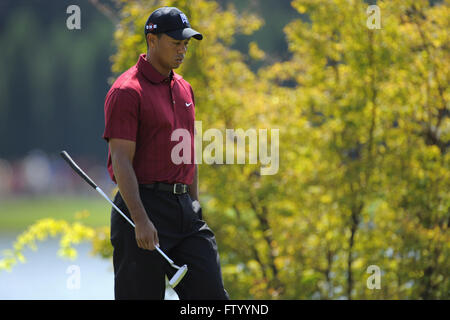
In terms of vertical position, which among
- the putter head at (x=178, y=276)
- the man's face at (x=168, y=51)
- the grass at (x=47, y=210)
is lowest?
the grass at (x=47, y=210)

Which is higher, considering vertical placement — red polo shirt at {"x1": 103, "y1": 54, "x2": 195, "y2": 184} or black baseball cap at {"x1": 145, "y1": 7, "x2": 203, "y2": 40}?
black baseball cap at {"x1": 145, "y1": 7, "x2": 203, "y2": 40}

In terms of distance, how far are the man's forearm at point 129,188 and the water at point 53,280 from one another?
4597mm

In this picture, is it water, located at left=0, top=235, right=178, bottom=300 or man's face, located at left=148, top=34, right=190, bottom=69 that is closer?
man's face, located at left=148, top=34, right=190, bottom=69

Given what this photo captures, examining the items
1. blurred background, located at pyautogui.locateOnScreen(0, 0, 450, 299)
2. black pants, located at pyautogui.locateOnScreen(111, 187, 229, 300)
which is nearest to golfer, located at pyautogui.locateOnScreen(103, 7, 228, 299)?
black pants, located at pyautogui.locateOnScreen(111, 187, 229, 300)

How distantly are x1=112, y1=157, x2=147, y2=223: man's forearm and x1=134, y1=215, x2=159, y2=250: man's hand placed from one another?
2cm

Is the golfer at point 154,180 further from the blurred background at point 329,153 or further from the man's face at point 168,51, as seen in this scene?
the blurred background at point 329,153

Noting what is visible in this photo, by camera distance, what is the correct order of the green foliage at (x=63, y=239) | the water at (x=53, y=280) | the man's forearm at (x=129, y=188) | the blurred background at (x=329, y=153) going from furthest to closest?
the water at (x=53, y=280) → the green foliage at (x=63, y=239) → the blurred background at (x=329, y=153) → the man's forearm at (x=129, y=188)

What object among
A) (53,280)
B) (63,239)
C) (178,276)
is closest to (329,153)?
→ (63,239)

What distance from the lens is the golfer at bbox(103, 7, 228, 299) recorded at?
3.35 meters

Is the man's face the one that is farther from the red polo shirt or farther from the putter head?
the putter head

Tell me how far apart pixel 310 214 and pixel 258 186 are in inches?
17.8

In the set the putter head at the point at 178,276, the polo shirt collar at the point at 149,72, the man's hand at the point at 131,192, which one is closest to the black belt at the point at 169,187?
the man's hand at the point at 131,192

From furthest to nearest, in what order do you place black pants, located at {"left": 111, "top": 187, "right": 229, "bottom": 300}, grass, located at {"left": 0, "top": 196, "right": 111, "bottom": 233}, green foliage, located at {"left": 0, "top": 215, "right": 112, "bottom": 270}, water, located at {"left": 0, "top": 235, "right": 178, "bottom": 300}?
1. grass, located at {"left": 0, "top": 196, "right": 111, "bottom": 233}
2. water, located at {"left": 0, "top": 235, "right": 178, "bottom": 300}
3. green foliage, located at {"left": 0, "top": 215, "right": 112, "bottom": 270}
4. black pants, located at {"left": 111, "top": 187, "right": 229, "bottom": 300}

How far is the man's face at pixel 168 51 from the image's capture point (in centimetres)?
351
